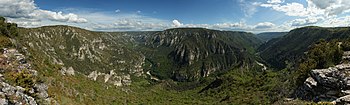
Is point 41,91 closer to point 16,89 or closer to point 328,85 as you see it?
point 16,89

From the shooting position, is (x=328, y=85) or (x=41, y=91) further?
(x=328, y=85)

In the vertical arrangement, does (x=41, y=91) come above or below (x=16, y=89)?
below

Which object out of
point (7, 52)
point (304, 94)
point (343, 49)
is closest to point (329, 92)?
point (304, 94)

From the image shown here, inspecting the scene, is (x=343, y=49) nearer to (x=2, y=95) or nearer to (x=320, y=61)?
(x=320, y=61)

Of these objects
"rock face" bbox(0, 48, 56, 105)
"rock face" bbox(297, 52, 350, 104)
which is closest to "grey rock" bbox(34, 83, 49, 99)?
"rock face" bbox(0, 48, 56, 105)

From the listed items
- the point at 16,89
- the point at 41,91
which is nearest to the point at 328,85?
the point at 16,89

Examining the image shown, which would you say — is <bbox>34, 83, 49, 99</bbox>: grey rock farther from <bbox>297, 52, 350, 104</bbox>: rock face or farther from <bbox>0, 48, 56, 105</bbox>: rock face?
<bbox>297, 52, 350, 104</bbox>: rock face
